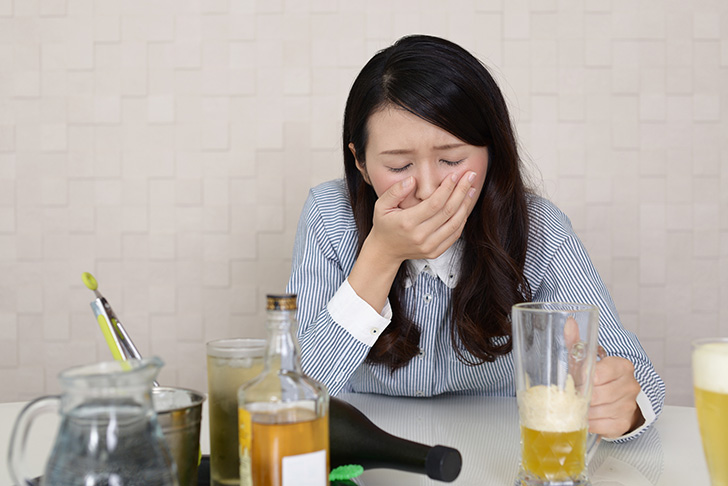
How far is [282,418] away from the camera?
0.52 m

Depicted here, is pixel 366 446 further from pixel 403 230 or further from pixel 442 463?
pixel 403 230

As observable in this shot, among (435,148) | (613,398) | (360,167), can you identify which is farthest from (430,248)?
(613,398)

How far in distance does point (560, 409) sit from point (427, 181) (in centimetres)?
56

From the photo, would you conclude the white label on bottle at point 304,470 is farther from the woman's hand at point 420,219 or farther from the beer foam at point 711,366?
the woman's hand at point 420,219

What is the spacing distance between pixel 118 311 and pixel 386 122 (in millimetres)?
1195

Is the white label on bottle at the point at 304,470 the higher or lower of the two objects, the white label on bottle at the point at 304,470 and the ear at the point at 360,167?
the lower

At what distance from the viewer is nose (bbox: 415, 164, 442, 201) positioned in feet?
3.80

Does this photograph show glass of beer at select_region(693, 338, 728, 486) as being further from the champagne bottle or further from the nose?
the nose

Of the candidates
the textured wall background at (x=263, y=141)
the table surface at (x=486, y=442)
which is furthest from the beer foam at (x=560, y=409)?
the textured wall background at (x=263, y=141)

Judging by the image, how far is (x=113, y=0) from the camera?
1945 millimetres

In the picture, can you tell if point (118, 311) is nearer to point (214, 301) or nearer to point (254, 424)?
point (214, 301)

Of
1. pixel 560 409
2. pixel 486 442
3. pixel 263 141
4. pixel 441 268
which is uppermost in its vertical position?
pixel 263 141

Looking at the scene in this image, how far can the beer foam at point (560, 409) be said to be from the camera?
671 mm

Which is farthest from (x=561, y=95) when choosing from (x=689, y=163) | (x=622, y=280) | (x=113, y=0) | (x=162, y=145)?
(x=113, y=0)
